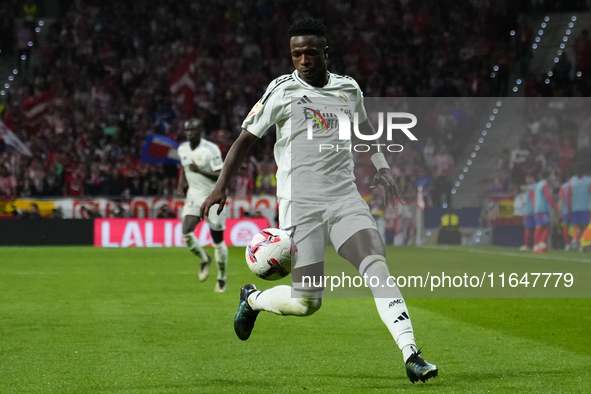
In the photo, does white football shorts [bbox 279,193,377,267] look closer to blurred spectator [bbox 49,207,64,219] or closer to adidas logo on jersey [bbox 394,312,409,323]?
adidas logo on jersey [bbox 394,312,409,323]

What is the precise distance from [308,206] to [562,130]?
17.4m

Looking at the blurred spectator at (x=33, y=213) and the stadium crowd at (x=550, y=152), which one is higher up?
the stadium crowd at (x=550, y=152)

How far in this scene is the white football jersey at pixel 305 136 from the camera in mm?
5941

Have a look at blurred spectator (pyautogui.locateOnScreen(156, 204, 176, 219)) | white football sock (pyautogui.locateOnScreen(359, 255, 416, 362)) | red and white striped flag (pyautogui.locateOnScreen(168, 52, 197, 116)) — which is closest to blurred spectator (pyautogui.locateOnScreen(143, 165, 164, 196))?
blurred spectator (pyautogui.locateOnScreen(156, 204, 176, 219))

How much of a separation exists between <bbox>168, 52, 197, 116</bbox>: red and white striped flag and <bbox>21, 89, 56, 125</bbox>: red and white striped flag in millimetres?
3771

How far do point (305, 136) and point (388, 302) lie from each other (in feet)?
4.06

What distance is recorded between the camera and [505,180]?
21.7 meters

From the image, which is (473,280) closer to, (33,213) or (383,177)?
(383,177)

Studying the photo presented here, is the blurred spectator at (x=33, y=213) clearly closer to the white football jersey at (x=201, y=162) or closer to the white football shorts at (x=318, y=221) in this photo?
the white football jersey at (x=201, y=162)

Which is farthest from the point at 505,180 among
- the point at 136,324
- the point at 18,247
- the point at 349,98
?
the point at 349,98

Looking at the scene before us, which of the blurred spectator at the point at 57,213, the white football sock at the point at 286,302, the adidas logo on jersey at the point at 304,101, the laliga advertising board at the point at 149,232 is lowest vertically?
the laliga advertising board at the point at 149,232

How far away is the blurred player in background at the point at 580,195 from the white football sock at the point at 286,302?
14.7 metres

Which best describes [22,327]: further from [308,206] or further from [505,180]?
[505,180]

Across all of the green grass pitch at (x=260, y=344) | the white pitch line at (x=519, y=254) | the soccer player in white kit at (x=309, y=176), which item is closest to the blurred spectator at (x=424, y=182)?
the white pitch line at (x=519, y=254)
